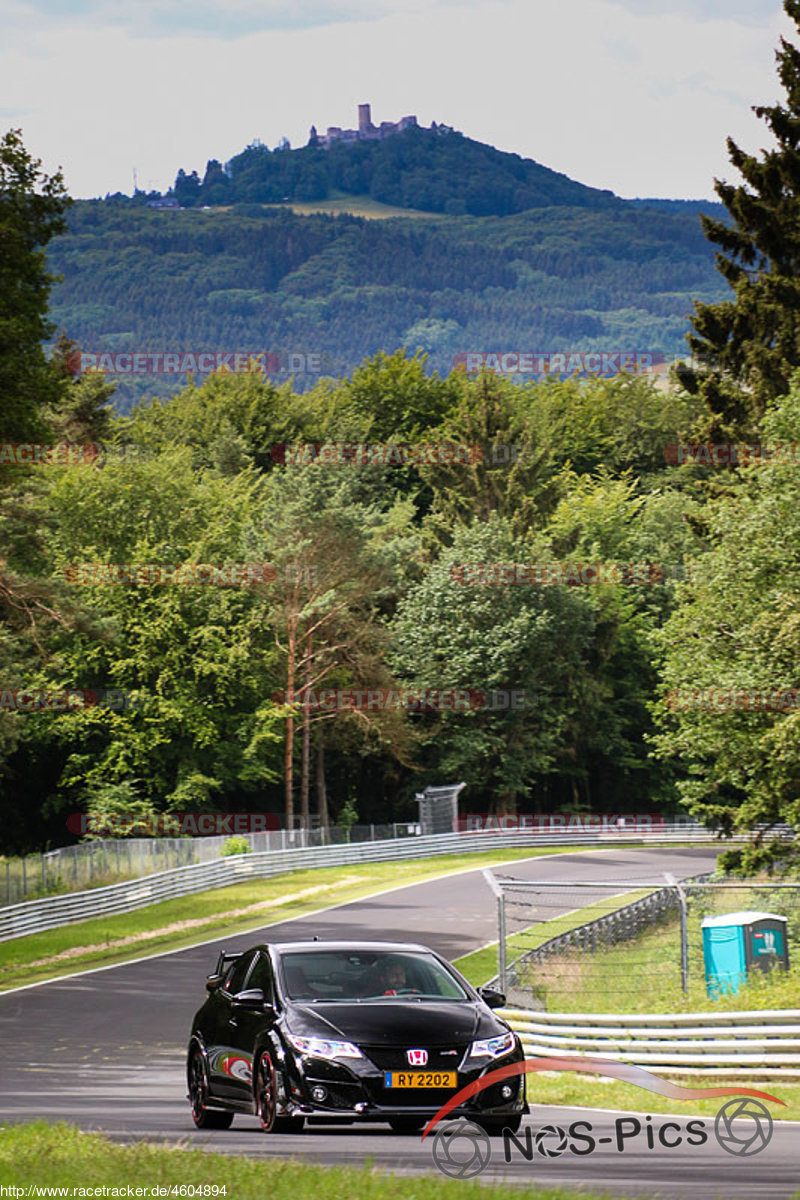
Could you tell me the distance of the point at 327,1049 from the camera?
1104cm

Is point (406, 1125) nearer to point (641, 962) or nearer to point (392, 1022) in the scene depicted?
point (392, 1022)

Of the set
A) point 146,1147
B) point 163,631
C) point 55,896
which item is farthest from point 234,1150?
point 163,631

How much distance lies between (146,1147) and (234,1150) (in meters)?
0.78

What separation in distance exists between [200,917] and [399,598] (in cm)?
3467

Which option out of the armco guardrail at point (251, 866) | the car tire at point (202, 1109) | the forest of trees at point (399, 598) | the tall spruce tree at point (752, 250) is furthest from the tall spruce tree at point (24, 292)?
the car tire at point (202, 1109)

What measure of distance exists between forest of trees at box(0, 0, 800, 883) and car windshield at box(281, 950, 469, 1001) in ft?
84.2

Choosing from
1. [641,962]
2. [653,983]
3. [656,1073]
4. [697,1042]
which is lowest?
[653,983]

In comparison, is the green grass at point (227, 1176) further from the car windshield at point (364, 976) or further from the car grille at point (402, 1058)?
the car windshield at point (364, 976)

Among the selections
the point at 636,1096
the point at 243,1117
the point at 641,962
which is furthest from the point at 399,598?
the point at 243,1117

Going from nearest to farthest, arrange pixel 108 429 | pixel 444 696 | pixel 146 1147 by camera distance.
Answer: pixel 146 1147, pixel 444 696, pixel 108 429

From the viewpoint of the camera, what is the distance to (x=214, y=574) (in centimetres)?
7006

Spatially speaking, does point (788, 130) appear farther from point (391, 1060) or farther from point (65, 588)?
point (391, 1060)

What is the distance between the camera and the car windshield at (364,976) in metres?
11.9

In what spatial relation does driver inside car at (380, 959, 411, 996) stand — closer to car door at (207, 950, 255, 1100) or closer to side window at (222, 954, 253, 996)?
car door at (207, 950, 255, 1100)
